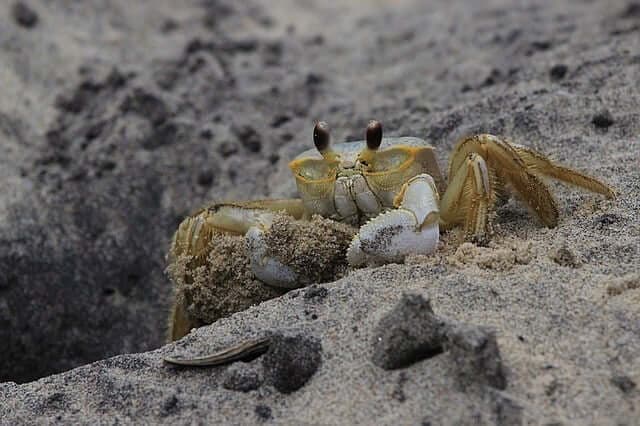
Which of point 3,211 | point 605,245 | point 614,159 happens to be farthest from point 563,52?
point 3,211

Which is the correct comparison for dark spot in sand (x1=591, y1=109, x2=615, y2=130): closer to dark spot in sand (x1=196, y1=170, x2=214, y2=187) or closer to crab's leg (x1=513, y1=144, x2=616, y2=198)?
crab's leg (x1=513, y1=144, x2=616, y2=198)

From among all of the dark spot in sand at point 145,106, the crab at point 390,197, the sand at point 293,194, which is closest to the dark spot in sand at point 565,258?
the sand at point 293,194

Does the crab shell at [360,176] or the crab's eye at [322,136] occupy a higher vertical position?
the crab's eye at [322,136]

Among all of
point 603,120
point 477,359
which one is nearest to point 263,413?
point 477,359

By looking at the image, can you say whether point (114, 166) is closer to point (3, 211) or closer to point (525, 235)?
point (3, 211)

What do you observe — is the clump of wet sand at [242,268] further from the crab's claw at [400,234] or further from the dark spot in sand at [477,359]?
the dark spot in sand at [477,359]

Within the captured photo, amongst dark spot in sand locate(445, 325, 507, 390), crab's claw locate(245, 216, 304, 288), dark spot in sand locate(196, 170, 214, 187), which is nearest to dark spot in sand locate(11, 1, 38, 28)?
dark spot in sand locate(196, 170, 214, 187)
